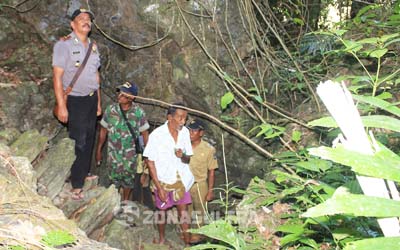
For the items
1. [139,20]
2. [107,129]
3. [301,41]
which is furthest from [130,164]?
[301,41]

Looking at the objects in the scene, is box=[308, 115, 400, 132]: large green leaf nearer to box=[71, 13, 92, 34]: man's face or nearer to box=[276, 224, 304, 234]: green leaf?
box=[276, 224, 304, 234]: green leaf

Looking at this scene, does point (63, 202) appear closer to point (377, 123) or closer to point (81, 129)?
point (81, 129)

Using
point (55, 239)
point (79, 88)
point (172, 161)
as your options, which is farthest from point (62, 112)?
point (55, 239)

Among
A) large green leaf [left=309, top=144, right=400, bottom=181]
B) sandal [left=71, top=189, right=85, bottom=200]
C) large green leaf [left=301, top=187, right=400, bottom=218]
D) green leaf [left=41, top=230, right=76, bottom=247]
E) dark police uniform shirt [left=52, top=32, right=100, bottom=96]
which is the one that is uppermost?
dark police uniform shirt [left=52, top=32, right=100, bottom=96]

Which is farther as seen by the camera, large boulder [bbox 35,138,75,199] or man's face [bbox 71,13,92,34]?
large boulder [bbox 35,138,75,199]

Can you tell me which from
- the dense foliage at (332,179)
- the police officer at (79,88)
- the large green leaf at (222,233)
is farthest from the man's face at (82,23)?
the large green leaf at (222,233)

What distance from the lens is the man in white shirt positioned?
542cm

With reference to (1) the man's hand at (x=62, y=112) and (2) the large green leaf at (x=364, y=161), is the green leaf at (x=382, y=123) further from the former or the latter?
(1) the man's hand at (x=62, y=112)

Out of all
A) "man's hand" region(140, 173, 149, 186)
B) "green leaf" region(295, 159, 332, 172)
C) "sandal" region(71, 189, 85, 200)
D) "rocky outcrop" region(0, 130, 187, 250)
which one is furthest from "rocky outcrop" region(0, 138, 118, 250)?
"man's hand" region(140, 173, 149, 186)

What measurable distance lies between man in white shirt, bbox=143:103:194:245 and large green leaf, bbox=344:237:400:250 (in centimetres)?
452

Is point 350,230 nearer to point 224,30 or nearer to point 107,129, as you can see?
point 107,129

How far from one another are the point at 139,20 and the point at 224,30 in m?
1.50

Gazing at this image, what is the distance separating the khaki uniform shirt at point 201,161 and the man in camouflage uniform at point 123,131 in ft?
2.55

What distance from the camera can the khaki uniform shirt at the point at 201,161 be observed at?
5906 mm
